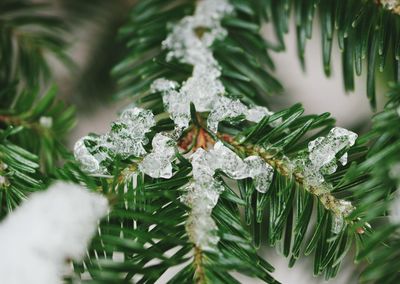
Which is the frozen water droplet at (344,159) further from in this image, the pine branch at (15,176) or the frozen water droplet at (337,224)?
the pine branch at (15,176)

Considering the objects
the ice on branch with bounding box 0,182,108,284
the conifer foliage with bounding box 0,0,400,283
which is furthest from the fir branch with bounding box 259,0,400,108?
the ice on branch with bounding box 0,182,108,284

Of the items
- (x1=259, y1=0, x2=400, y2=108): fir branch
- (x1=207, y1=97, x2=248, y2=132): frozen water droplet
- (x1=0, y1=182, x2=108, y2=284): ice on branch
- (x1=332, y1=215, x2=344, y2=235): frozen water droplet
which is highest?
(x1=259, y1=0, x2=400, y2=108): fir branch

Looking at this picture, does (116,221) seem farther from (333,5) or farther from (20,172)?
(333,5)

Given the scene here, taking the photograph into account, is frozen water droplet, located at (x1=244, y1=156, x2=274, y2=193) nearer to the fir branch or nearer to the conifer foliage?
the conifer foliage

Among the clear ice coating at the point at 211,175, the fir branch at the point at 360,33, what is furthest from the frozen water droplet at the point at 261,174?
the fir branch at the point at 360,33

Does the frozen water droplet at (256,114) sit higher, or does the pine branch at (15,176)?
the frozen water droplet at (256,114)

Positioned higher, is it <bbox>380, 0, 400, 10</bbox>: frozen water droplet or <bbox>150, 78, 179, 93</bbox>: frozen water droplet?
<bbox>380, 0, 400, 10</bbox>: frozen water droplet

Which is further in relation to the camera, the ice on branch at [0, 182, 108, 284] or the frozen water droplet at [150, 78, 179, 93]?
the frozen water droplet at [150, 78, 179, 93]

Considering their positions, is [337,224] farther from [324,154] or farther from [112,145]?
[112,145]
